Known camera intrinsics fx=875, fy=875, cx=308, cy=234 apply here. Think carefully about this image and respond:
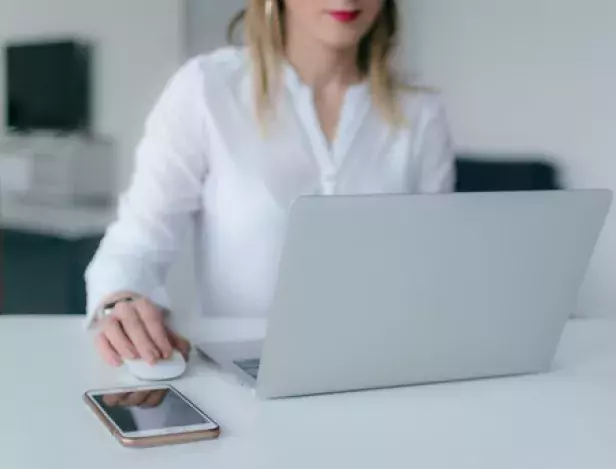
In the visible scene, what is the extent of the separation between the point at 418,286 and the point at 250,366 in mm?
202

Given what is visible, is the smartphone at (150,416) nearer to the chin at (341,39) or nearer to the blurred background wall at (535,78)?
the chin at (341,39)

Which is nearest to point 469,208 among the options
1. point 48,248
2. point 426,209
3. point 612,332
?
point 426,209

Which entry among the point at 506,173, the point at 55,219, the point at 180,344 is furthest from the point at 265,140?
the point at 55,219

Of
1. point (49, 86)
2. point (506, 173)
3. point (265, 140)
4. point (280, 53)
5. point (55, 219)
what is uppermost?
point (280, 53)

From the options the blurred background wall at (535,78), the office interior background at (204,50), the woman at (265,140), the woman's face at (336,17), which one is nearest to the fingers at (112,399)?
the woman at (265,140)

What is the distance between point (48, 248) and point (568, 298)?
9.91 ft

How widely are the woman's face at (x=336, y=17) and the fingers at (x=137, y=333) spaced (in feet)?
1.66

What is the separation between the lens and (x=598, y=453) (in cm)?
69

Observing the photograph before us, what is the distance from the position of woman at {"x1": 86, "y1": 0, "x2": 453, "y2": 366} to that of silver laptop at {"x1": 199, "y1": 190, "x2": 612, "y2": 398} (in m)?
0.46

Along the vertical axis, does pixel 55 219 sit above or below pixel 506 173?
below

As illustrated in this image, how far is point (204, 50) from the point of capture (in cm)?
403

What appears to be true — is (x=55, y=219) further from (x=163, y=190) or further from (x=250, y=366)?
(x=250, y=366)

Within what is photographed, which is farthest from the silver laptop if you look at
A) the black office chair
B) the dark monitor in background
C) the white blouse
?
the dark monitor in background

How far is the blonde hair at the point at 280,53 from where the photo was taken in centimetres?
135
